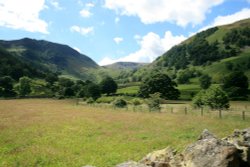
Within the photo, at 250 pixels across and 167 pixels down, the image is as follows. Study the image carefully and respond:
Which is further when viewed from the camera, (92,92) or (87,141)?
(92,92)

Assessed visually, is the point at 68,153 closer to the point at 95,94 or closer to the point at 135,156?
the point at 135,156

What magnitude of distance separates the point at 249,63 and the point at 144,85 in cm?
10132

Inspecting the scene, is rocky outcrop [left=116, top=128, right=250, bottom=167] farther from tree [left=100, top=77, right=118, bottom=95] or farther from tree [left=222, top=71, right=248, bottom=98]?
tree [left=100, top=77, right=118, bottom=95]

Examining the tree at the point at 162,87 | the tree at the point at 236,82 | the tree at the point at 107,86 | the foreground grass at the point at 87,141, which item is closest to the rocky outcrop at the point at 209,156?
the foreground grass at the point at 87,141

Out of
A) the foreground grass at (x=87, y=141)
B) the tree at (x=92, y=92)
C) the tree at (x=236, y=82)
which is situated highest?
the tree at (x=236, y=82)

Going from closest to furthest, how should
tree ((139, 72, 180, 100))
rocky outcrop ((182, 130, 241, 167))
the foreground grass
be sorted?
1. rocky outcrop ((182, 130, 241, 167))
2. the foreground grass
3. tree ((139, 72, 180, 100))

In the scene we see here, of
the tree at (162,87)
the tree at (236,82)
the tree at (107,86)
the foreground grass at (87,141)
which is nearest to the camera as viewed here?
the foreground grass at (87,141)

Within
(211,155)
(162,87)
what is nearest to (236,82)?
(162,87)

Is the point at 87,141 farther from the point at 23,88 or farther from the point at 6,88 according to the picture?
the point at 6,88

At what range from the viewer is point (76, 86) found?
173 metres

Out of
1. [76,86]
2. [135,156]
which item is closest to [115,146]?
[135,156]

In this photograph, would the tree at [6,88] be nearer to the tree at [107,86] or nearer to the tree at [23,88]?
the tree at [23,88]

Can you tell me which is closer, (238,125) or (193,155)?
(193,155)

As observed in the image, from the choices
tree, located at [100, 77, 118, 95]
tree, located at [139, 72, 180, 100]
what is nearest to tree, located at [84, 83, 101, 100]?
tree, located at [100, 77, 118, 95]
